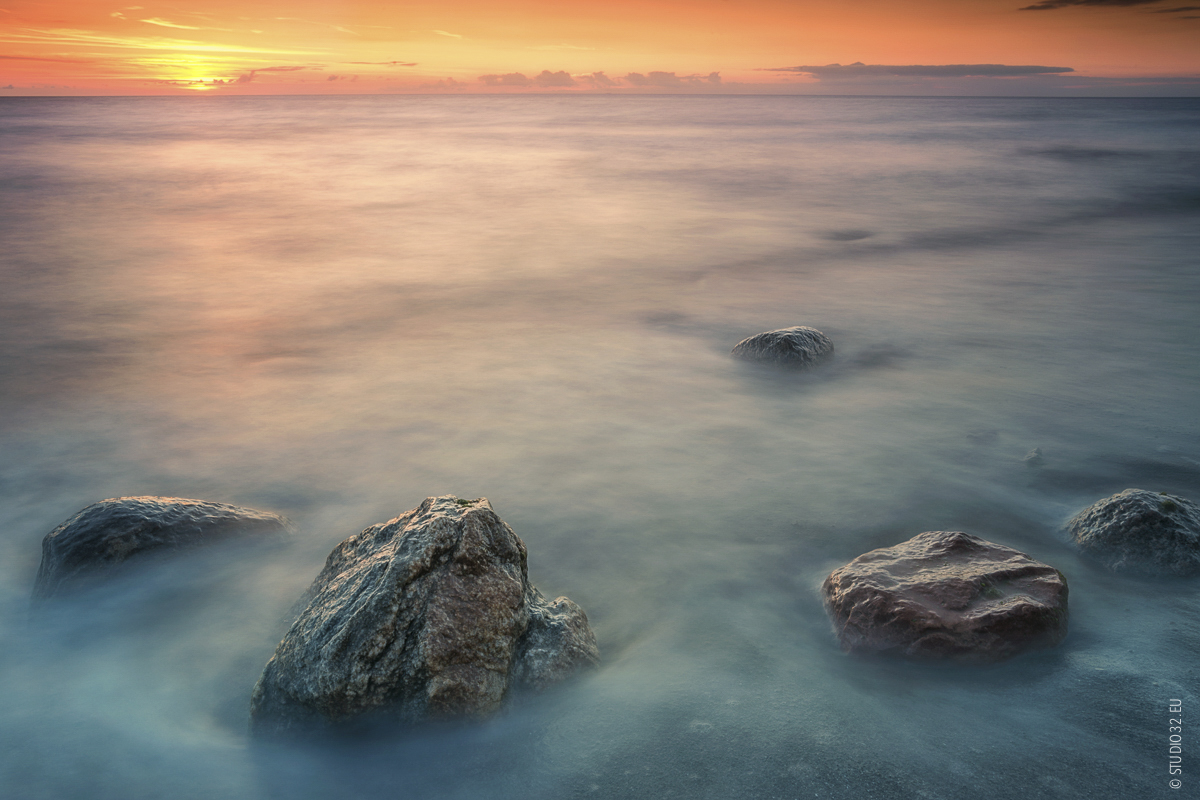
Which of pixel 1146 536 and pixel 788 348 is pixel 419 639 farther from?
pixel 788 348

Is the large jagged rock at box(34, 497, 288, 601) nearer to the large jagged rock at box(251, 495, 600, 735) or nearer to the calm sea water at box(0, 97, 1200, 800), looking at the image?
the calm sea water at box(0, 97, 1200, 800)

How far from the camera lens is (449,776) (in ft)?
8.95

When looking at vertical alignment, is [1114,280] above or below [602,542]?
above

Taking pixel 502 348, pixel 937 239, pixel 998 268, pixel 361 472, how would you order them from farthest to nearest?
pixel 937 239, pixel 998 268, pixel 502 348, pixel 361 472

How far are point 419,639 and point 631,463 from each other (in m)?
2.84

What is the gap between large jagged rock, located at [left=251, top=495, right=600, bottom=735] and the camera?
2758 millimetres

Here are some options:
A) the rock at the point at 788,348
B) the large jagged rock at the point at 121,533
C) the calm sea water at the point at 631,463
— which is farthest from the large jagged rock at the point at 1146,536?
the large jagged rock at the point at 121,533

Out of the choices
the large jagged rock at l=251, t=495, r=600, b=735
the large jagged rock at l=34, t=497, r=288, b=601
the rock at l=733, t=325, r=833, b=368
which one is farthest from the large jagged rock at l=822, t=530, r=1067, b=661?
the rock at l=733, t=325, r=833, b=368

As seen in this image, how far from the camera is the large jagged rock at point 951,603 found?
3.14 meters

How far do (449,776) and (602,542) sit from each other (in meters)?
1.90

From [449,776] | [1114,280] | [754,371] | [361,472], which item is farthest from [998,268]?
[449,776]

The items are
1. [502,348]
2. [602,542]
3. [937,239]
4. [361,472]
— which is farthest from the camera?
[937,239]

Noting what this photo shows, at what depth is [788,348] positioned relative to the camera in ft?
23.1

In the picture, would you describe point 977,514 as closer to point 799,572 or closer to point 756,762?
point 799,572
